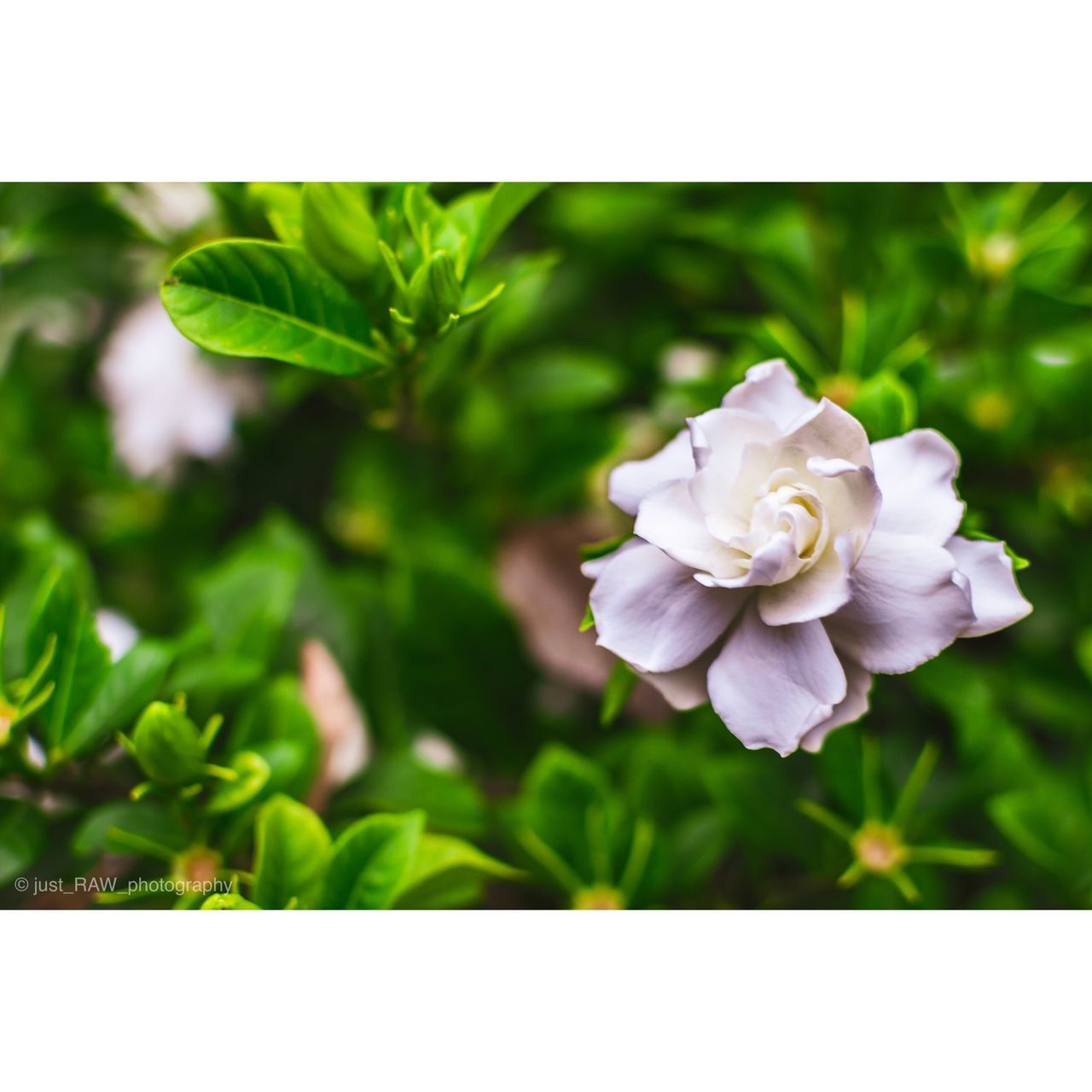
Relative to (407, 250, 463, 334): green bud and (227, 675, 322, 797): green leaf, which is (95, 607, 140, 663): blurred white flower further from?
(407, 250, 463, 334): green bud

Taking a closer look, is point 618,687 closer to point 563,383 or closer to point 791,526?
point 791,526

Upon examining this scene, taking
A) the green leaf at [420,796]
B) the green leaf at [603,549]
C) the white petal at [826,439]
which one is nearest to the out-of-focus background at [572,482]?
the green leaf at [420,796]

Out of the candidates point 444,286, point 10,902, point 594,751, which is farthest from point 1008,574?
point 10,902

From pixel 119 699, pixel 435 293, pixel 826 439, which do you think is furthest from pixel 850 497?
pixel 119 699

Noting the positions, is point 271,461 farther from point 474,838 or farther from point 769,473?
point 769,473

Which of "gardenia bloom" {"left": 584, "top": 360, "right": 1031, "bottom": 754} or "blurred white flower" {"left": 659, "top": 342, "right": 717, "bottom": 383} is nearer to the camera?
"gardenia bloom" {"left": 584, "top": 360, "right": 1031, "bottom": 754}

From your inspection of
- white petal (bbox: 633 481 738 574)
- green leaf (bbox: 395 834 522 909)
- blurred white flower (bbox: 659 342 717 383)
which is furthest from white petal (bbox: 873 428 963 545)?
blurred white flower (bbox: 659 342 717 383)
